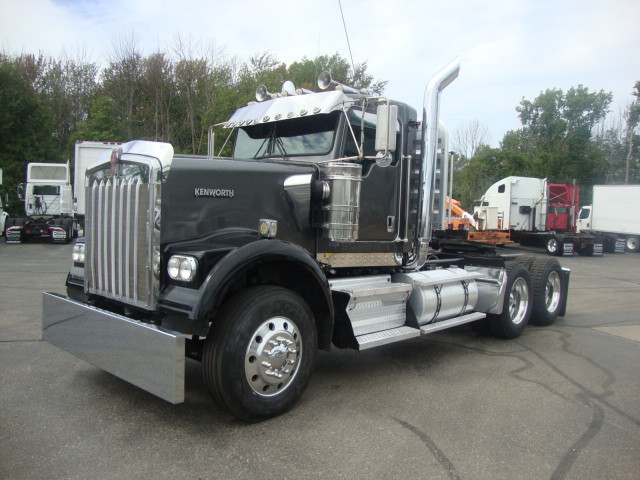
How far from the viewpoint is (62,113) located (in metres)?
34.4

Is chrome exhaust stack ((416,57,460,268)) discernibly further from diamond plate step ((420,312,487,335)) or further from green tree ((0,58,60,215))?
green tree ((0,58,60,215))

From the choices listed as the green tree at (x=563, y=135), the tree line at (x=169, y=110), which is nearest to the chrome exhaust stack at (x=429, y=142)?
the tree line at (x=169, y=110)

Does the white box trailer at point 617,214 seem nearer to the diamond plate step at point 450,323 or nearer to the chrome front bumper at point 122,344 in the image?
the diamond plate step at point 450,323

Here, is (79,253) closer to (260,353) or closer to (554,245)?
(260,353)

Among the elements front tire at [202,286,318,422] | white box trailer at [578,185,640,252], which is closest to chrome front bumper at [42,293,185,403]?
front tire at [202,286,318,422]

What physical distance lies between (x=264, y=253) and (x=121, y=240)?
1.12 metres

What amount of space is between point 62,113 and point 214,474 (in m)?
36.5

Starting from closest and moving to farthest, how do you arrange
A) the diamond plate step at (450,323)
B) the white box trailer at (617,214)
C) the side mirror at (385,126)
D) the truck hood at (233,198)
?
the truck hood at (233,198), the side mirror at (385,126), the diamond plate step at (450,323), the white box trailer at (617,214)

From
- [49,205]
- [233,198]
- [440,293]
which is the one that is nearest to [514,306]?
[440,293]

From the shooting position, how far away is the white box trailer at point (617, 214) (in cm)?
2680

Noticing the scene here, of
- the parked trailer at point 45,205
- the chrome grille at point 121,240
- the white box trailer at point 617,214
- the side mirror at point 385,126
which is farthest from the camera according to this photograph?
the white box trailer at point 617,214

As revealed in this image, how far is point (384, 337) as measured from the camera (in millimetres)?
4867

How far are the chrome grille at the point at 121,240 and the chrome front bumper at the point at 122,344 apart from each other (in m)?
0.24

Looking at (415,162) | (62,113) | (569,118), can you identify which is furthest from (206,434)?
(569,118)
